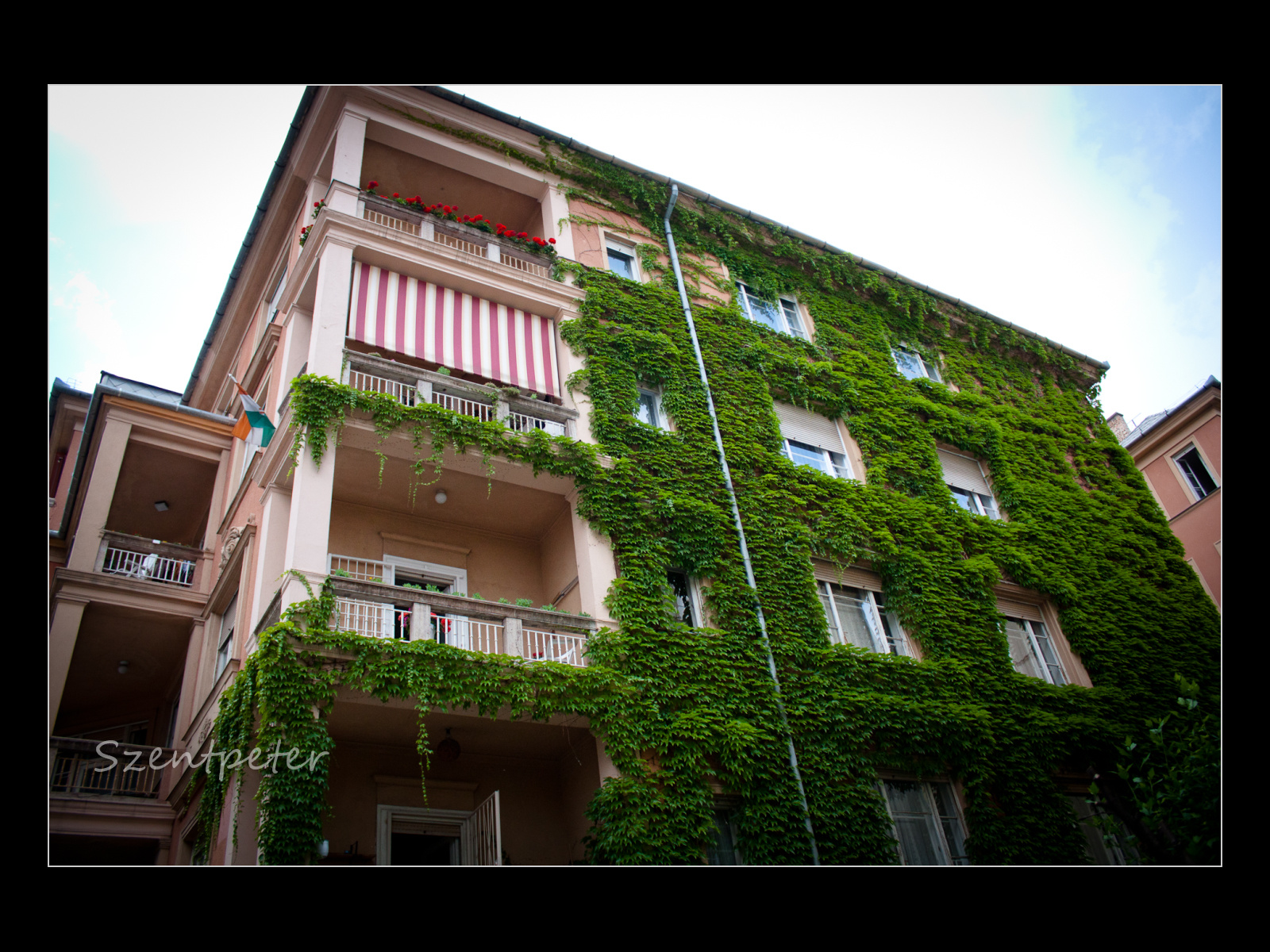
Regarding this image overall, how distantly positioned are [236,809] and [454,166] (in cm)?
1424

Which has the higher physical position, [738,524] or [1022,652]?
[738,524]

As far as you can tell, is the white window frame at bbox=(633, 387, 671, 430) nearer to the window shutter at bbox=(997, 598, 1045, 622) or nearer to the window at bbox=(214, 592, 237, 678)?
the window shutter at bbox=(997, 598, 1045, 622)

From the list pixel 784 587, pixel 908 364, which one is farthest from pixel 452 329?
pixel 908 364

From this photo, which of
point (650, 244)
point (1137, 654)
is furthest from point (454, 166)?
point (1137, 654)

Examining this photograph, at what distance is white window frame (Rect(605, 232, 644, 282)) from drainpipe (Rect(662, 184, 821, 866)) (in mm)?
855

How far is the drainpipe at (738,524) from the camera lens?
1274 cm

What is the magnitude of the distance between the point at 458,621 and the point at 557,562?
338cm

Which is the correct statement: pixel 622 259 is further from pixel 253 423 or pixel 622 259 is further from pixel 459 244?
pixel 253 423

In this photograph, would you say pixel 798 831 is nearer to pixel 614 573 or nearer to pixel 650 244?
pixel 614 573

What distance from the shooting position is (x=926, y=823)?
14102mm

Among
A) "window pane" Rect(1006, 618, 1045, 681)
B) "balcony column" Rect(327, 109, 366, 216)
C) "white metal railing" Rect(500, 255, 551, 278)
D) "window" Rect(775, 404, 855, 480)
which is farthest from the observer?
"window" Rect(775, 404, 855, 480)

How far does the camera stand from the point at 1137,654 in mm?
18516


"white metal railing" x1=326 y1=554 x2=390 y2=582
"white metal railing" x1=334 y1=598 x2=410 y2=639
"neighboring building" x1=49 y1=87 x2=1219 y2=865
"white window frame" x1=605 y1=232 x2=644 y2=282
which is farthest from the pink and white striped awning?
"white metal railing" x1=334 y1=598 x2=410 y2=639

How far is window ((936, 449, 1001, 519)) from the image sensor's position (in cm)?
2066
